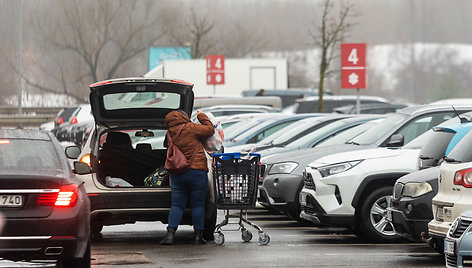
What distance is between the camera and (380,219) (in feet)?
36.9

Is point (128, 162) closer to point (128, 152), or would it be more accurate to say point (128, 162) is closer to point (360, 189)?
point (128, 152)

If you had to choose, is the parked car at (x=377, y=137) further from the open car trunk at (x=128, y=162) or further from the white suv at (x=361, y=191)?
the open car trunk at (x=128, y=162)

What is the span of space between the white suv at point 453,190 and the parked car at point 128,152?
3.37 m

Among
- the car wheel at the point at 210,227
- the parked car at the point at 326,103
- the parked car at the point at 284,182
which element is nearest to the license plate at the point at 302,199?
the parked car at the point at 284,182

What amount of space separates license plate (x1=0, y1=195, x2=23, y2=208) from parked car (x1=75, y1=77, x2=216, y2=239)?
304 centimetres

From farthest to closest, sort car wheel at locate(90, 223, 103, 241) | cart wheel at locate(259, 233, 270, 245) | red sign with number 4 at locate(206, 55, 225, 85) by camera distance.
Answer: red sign with number 4 at locate(206, 55, 225, 85) → car wheel at locate(90, 223, 103, 241) → cart wheel at locate(259, 233, 270, 245)

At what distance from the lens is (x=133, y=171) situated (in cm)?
1188

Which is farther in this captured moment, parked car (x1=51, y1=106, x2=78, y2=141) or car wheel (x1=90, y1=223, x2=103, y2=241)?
parked car (x1=51, y1=106, x2=78, y2=141)

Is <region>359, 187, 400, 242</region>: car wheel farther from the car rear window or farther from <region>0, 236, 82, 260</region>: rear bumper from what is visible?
<region>0, 236, 82, 260</region>: rear bumper

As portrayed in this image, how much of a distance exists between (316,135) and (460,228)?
884 cm

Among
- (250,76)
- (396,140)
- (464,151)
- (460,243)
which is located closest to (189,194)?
(396,140)

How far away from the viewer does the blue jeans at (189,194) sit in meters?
10.9

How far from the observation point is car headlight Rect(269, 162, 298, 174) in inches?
513

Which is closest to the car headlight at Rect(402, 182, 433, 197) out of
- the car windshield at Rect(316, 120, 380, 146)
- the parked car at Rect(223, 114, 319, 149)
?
the car windshield at Rect(316, 120, 380, 146)
